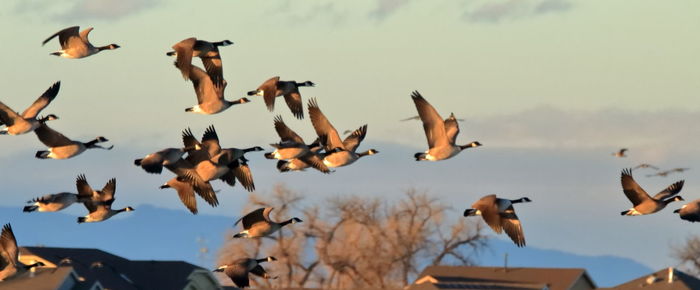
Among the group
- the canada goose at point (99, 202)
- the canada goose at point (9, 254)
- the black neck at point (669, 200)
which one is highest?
the black neck at point (669, 200)

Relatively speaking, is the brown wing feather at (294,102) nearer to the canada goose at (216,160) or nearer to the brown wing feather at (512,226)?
the canada goose at (216,160)

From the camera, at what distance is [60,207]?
36.3 metres

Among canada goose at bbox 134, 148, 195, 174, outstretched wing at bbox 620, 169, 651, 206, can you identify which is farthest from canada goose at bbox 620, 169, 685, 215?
canada goose at bbox 134, 148, 195, 174

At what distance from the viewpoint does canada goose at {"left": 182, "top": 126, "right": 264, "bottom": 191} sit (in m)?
34.6

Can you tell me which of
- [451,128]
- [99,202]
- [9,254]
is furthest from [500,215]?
[9,254]

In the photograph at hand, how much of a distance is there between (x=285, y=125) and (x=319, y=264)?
74847 millimetres

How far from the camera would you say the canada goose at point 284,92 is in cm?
3781

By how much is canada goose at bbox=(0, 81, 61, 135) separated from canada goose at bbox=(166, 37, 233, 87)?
2.55 metres

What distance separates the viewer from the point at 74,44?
37719 mm

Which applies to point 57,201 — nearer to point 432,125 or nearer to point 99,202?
point 99,202

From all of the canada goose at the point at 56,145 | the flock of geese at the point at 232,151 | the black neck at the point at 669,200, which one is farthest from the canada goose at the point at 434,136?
the canada goose at the point at 56,145

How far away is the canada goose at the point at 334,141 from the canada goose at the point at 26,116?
220 inches

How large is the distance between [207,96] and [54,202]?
373 centimetres

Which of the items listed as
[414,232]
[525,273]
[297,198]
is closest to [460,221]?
[414,232]
